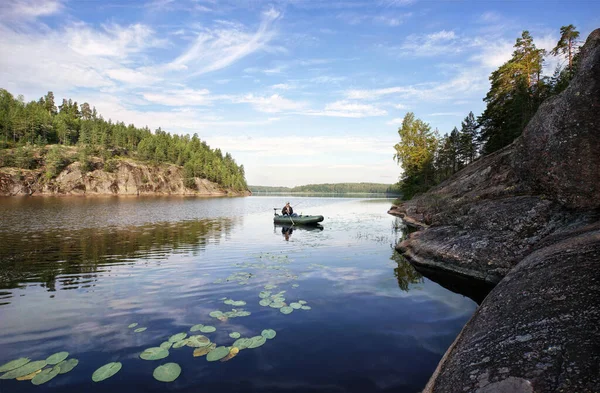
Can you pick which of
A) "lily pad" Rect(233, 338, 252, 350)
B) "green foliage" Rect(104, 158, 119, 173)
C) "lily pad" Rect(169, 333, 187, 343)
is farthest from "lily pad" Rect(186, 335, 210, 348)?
"green foliage" Rect(104, 158, 119, 173)

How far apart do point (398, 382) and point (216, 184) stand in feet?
491

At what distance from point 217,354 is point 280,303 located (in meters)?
3.53

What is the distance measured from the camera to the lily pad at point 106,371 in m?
5.75

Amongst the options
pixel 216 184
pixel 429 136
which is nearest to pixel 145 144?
pixel 216 184

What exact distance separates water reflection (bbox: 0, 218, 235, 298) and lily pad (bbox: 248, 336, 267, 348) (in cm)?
870

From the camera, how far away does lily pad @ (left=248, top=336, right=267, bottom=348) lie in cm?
701

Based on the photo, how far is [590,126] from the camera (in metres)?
9.18

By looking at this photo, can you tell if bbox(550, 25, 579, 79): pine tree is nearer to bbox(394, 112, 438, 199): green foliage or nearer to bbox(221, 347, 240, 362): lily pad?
bbox(394, 112, 438, 199): green foliage

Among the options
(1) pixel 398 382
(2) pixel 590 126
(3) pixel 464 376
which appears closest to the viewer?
(3) pixel 464 376

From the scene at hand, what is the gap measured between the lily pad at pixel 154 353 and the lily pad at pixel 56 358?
165 cm

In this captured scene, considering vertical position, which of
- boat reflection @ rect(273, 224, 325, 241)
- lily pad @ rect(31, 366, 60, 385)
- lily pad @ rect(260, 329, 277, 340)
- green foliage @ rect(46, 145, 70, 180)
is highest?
green foliage @ rect(46, 145, 70, 180)

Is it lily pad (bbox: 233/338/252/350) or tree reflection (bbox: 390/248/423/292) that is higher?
lily pad (bbox: 233/338/252/350)

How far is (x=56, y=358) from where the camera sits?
20.8ft

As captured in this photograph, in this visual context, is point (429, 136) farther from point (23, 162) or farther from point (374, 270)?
point (23, 162)
